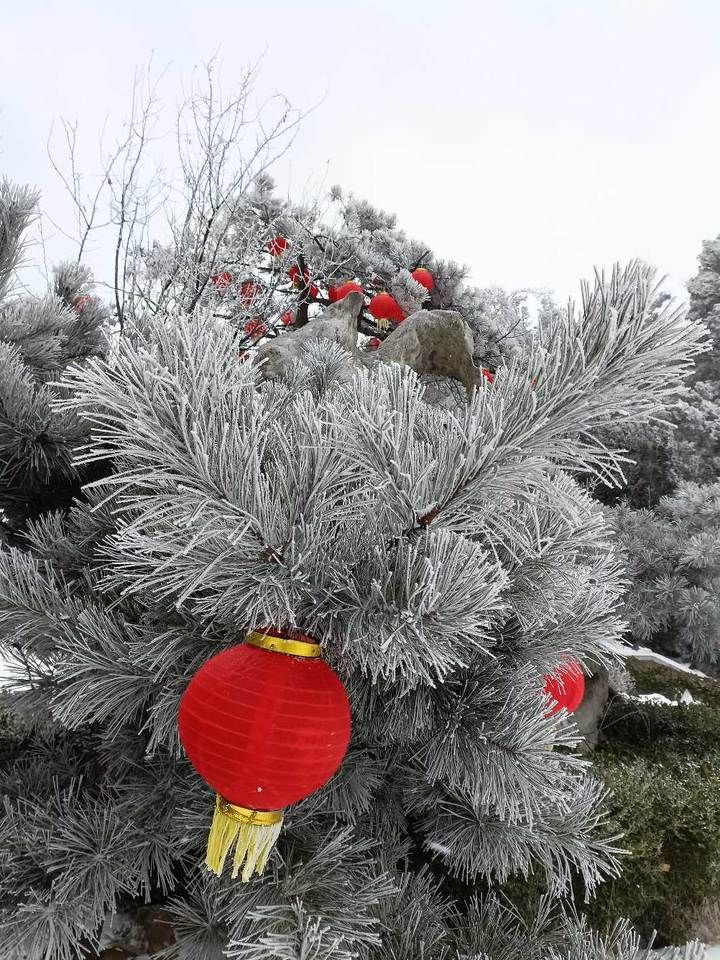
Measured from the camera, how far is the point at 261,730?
24.0 inches

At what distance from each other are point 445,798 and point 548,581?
45 centimetres

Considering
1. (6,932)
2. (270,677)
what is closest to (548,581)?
(270,677)

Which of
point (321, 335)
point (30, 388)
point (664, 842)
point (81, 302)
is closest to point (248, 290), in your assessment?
point (321, 335)

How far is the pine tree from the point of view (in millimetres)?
1059

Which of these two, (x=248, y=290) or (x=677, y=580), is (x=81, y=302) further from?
(x=677, y=580)

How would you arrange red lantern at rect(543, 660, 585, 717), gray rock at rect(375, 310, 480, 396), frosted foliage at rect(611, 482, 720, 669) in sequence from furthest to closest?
frosted foliage at rect(611, 482, 720, 669), gray rock at rect(375, 310, 480, 396), red lantern at rect(543, 660, 585, 717)

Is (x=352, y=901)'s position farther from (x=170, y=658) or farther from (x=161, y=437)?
(x=161, y=437)

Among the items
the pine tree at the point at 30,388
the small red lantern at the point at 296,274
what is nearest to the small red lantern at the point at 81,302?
the pine tree at the point at 30,388

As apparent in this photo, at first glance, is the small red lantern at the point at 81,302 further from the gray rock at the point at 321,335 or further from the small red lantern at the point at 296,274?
the small red lantern at the point at 296,274

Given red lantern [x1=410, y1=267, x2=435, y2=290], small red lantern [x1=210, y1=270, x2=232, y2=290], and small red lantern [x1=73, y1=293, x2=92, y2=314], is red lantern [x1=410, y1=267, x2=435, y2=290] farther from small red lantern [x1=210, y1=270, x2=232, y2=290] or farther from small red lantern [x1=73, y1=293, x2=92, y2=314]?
small red lantern [x1=73, y1=293, x2=92, y2=314]

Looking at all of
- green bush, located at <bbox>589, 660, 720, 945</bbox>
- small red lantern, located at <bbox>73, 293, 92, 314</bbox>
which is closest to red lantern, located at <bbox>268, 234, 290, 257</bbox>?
small red lantern, located at <bbox>73, 293, 92, 314</bbox>

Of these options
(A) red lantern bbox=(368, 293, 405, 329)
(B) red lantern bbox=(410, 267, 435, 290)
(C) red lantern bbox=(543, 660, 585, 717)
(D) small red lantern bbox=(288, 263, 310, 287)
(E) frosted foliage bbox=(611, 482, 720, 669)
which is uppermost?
(B) red lantern bbox=(410, 267, 435, 290)

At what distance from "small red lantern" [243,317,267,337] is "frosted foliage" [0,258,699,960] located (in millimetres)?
1419

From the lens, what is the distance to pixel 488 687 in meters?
0.82
